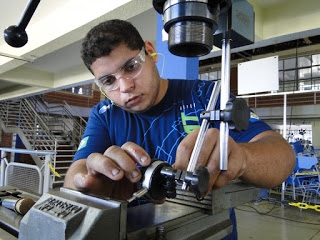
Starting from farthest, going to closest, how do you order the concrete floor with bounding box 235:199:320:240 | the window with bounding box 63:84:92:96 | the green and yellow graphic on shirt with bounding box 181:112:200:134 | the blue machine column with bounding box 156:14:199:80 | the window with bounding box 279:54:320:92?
the window with bounding box 63:84:92:96 → the window with bounding box 279:54:320:92 → the concrete floor with bounding box 235:199:320:240 → the blue machine column with bounding box 156:14:199:80 → the green and yellow graphic on shirt with bounding box 181:112:200:134

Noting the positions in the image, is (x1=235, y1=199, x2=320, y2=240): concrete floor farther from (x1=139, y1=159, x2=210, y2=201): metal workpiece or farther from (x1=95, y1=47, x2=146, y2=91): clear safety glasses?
(x1=139, y1=159, x2=210, y2=201): metal workpiece

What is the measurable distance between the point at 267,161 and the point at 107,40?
1.77 ft

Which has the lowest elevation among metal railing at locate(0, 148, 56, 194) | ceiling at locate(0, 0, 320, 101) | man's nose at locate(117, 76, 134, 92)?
metal railing at locate(0, 148, 56, 194)

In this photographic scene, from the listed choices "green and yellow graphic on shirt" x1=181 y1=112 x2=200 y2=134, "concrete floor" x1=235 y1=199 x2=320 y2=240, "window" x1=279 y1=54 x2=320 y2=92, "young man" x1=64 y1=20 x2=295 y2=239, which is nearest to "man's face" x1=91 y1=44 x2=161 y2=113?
"young man" x1=64 y1=20 x2=295 y2=239

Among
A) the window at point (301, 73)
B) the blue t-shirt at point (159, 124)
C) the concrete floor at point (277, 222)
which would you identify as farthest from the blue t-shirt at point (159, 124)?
the window at point (301, 73)

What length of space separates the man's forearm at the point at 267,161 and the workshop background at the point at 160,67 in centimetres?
76

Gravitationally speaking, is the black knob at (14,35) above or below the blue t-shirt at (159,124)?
above

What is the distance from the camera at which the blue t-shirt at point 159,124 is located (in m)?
0.91

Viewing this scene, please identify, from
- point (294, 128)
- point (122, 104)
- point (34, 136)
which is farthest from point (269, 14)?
point (294, 128)

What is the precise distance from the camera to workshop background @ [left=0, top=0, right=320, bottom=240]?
2.79m

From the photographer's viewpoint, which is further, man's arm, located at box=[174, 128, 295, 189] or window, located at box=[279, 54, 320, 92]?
window, located at box=[279, 54, 320, 92]

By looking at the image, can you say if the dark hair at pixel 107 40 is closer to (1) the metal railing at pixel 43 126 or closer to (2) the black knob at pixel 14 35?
(2) the black knob at pixel 14 35

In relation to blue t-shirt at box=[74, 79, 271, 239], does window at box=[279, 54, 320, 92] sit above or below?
above

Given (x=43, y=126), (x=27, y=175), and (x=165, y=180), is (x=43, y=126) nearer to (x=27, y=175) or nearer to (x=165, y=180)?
(x=27, y=175)
